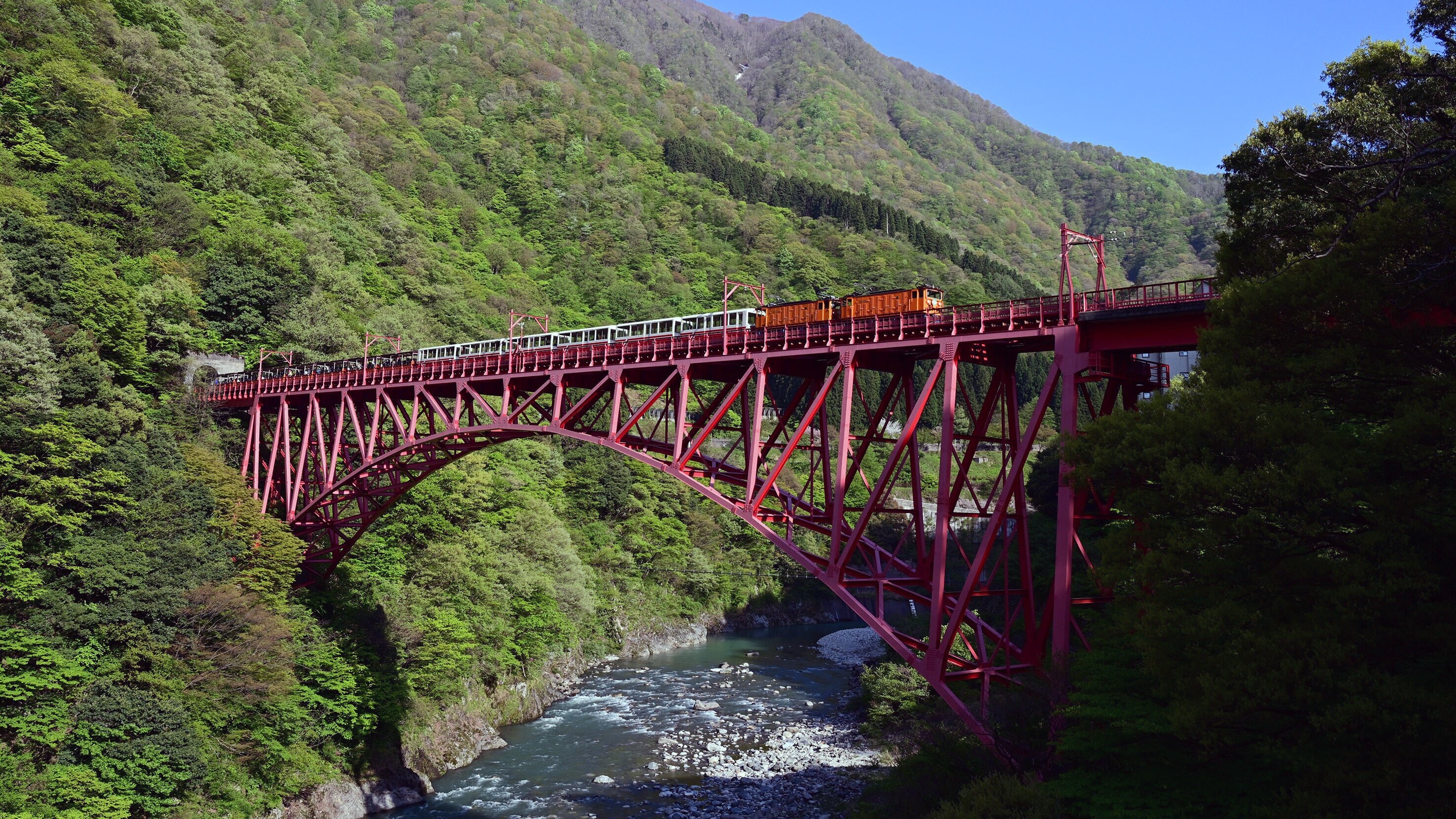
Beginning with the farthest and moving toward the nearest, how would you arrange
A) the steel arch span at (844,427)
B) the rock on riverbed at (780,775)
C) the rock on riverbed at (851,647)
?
the rock on riverbed at (851,647) → the rock on riverbed at (780,775) → the steel arch span at (844,427)

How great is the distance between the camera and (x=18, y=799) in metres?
19.2

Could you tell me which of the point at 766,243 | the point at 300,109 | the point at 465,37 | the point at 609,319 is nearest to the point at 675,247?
the point at 766,243

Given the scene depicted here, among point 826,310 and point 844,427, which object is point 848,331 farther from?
point 844,427

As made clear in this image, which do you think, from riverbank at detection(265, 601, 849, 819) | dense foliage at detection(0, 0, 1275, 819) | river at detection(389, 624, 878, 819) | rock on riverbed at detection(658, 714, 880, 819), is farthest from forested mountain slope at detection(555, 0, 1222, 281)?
rock on riverbed at detection(658, 714, 880, 819)

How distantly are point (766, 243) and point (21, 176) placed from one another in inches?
3022

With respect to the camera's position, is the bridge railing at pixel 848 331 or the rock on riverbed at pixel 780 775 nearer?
the bridge railing at pixel 848 331

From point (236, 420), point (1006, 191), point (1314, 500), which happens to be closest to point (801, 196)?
point (1006, 191)

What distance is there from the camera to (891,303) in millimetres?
20453

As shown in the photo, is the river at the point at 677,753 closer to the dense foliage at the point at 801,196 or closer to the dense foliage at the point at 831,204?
the dense foliage at the point at 831,204

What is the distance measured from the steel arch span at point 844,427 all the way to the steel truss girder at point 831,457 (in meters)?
0.08

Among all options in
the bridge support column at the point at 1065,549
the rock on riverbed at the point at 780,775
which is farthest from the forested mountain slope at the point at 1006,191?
the bridge support column at the point at 1065,549

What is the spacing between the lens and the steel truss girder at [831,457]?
54.3ft

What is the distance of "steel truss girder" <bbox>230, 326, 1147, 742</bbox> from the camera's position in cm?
1656

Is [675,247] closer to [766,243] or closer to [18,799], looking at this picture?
[766,243]
